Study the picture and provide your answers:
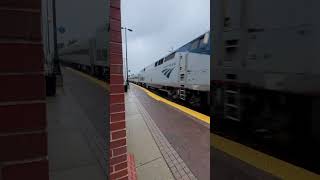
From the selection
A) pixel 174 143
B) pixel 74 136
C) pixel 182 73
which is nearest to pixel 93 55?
pixel 74 136

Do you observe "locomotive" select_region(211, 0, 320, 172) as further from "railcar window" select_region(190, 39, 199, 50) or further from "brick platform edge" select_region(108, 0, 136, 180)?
"railcar window" select_region(190, 39, 199, 50)

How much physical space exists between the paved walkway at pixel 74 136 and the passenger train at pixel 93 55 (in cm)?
10

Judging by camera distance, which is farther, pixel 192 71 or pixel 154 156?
pixel 192 71

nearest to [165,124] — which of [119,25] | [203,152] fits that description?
[203,152]

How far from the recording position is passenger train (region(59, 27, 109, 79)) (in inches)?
87.3

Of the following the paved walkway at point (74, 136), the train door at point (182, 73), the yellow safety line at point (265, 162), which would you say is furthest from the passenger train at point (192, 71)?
the yellow safety line at point (265, 162)

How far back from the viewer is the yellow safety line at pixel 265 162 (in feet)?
A: 4.22

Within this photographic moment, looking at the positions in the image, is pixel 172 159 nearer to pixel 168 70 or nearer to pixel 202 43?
pixel 202 43

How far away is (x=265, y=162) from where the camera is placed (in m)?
1.41

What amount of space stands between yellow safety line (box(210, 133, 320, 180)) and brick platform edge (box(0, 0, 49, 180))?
79cm

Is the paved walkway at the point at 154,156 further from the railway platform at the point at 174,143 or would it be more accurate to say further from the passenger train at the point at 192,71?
the passenger train at the point at 192,71

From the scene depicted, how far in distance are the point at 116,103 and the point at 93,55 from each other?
3.75ft

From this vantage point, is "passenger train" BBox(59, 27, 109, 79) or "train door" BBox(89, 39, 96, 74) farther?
"train door" BBox(89, 39, 96, 74)

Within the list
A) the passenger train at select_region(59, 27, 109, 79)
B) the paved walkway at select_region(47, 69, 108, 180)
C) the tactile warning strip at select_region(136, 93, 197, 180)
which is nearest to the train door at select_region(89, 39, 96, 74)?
the passenger train at select_region(59, 27, 109, 79)
